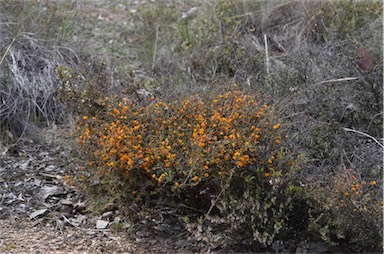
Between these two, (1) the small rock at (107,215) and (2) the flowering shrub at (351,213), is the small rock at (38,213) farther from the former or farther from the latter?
(2) the flowering shrub at (351,213)

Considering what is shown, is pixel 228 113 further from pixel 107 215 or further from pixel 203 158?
pixel 107 215

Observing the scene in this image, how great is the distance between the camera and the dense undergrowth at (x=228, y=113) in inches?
129

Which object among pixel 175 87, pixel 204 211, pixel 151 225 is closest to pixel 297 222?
pixel 204 211

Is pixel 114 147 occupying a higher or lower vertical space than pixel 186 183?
higher

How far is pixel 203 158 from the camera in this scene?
130 inches

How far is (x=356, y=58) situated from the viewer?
4723 mm

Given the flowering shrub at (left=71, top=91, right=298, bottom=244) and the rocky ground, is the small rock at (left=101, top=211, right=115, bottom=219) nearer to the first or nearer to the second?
the rocky ground

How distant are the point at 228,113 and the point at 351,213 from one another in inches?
36.8

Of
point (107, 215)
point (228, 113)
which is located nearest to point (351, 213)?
point (228, 113)

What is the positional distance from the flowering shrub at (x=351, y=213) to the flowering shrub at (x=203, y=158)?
0.60ft

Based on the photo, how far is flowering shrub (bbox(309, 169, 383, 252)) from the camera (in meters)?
3.07

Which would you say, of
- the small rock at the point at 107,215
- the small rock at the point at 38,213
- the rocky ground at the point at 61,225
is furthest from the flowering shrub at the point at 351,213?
the small rock at the point at 38,213

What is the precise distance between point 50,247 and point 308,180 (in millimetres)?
1484

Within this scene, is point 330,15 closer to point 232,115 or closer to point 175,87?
point 175,87
